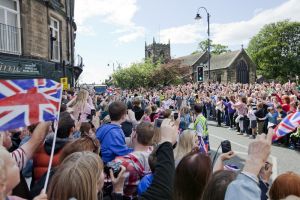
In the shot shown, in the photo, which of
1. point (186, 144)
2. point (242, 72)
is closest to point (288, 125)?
point (186, 144)

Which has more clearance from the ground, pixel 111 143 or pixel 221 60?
pixel 221 60

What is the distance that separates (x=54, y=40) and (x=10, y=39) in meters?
3.90

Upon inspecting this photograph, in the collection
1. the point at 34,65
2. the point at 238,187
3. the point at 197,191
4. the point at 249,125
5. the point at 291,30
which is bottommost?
the point at 249,125

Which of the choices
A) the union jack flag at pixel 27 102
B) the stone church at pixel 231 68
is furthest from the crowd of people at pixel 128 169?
the stone church at pixel 231 68

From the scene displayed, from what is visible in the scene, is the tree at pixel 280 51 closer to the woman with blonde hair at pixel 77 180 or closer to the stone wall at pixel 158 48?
the stone wall at pixel 158 48

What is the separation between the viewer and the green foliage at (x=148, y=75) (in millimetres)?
51531

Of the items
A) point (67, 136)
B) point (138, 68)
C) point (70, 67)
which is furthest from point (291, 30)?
point (67, 136)

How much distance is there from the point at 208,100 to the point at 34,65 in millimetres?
11271

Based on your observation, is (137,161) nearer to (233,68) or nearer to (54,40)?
(54,40)

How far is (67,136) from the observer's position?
3836 mm

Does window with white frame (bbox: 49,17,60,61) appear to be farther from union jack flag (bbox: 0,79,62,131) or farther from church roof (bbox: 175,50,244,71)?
church roof (bbox: 175,50,244,71)

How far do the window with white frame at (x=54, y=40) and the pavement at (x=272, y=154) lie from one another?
9.21 m

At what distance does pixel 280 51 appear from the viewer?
66.2 meters

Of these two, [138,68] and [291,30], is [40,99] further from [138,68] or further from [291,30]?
[291,30]
